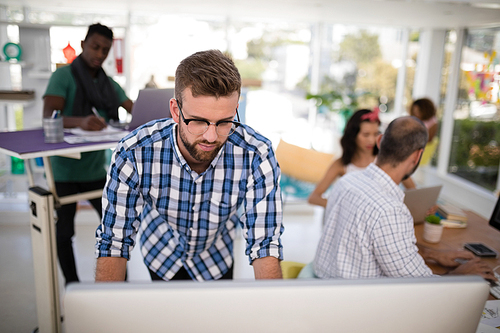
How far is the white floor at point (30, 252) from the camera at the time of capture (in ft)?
8.41

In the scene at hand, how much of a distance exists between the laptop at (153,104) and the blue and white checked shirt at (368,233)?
843 mm

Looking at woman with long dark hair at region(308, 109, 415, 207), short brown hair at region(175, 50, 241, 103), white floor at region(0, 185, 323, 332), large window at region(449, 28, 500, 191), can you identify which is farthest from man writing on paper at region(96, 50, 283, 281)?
large window at region(449, 28, 500, 191)

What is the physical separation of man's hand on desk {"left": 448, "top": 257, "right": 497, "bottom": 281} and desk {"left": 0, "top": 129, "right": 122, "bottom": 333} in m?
1.53

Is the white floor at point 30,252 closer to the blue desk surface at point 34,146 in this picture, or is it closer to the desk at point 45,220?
the desk at point 45,220

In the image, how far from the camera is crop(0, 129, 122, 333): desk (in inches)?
65.7

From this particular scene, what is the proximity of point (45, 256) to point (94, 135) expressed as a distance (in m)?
0.58

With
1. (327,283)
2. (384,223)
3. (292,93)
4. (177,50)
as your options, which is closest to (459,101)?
(292,93)

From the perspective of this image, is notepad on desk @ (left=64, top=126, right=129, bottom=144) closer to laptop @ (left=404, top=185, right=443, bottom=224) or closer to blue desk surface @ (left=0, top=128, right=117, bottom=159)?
blue desk surface @ (left=0, top=128, right=117, bottom=159)

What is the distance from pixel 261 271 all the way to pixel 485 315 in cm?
74

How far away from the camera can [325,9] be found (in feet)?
16.0

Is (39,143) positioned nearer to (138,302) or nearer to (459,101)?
(138,302)

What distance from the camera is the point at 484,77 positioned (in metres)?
5.53

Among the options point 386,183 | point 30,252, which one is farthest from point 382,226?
point 30,252

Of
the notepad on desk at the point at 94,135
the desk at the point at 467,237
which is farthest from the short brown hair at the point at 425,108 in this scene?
the notepad on desk at the point at 94,135
